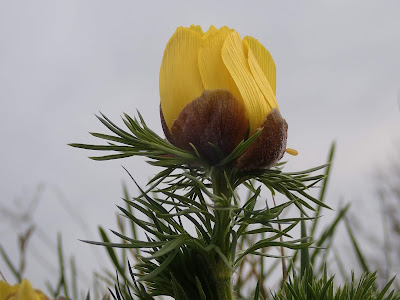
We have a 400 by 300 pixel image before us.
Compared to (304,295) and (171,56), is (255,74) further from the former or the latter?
(304,295)

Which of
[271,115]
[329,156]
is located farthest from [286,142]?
[329,156]

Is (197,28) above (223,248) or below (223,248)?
above

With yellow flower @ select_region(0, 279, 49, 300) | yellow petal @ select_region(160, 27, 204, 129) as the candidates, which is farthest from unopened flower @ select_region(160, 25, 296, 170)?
yellow flower @ select_region(0, 279, 49, 300)

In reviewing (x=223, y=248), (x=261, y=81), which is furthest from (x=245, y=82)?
(x=223, y=248)

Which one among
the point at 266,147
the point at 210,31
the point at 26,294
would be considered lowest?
the point at 26,294

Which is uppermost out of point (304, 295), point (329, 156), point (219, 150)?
point (329, 156)

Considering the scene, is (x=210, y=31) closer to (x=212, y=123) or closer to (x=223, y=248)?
(x=212, y=123)

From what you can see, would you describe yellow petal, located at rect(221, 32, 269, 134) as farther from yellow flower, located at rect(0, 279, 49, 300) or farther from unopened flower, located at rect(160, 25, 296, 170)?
yellow flower, located at rect(0, 279, 49, 300)

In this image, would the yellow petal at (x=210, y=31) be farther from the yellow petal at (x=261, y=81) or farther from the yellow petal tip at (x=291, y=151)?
the yellow petal tip at (x=291, y=151)
